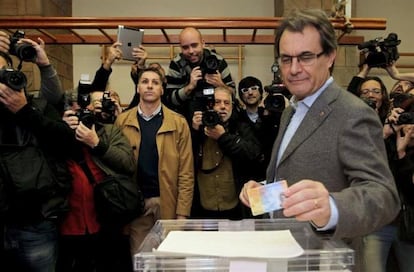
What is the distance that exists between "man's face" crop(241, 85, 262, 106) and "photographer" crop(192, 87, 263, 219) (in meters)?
0.29

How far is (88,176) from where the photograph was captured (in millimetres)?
1913

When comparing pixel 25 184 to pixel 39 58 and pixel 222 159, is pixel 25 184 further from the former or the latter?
pixel 222 159

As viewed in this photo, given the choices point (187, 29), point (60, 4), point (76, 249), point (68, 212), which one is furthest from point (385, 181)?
point (60, 4)

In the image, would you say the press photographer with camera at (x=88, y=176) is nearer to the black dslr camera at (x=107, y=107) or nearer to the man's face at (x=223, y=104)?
the black dslr camera at (x=107, y=107)

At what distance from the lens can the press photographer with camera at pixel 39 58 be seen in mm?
1800

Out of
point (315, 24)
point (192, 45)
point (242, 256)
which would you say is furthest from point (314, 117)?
point (192, 45)

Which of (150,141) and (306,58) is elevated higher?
(306,58)

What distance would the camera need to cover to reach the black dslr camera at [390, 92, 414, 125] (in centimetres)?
184

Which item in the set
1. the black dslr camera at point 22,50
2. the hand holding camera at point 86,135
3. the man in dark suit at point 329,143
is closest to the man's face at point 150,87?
the hand holding camera at point 86,135

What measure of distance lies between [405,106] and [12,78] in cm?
155

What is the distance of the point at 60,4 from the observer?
4.27 meters

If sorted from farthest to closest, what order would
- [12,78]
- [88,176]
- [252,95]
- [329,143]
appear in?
[252,95] < [88,176] < [12,78] < [329,143]

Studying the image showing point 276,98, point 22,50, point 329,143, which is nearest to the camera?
point 329,143

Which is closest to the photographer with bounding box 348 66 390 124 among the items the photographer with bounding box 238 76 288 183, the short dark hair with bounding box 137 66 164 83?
the photographer with bounding box 238 76 288 183
